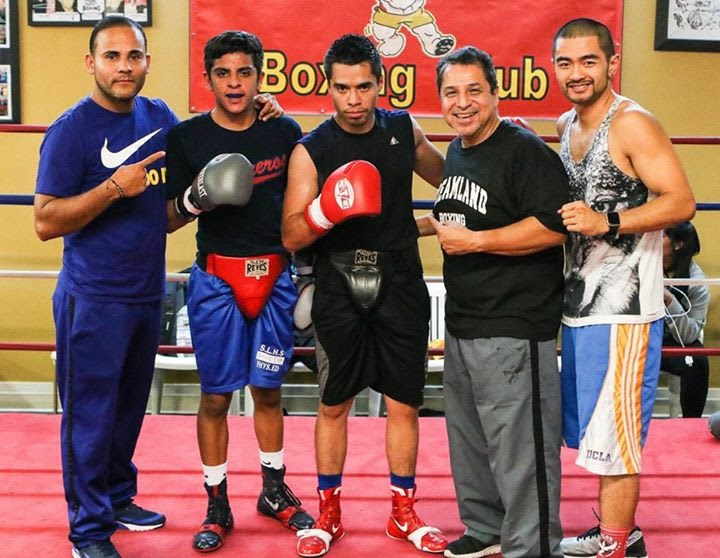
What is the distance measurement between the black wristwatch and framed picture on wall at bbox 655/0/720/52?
289 cm

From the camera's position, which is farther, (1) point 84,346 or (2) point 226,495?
(2) point 226,495

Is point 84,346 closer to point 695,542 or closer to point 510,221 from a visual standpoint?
point 510,221

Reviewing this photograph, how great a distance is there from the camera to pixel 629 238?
1847mm

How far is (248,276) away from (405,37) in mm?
2468

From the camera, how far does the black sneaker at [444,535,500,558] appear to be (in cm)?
203

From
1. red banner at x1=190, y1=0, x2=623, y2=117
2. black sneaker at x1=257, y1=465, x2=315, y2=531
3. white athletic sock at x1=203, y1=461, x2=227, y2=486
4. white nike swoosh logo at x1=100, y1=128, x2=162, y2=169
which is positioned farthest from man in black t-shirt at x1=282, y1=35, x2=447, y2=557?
red banner at x1=190, y1=0, x2=623, y2=117

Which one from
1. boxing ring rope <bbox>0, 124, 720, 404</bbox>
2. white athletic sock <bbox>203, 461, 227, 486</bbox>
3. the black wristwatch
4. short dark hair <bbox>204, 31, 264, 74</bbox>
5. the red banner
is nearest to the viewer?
the black wristwatch

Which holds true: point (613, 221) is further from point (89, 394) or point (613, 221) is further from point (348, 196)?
point (89, 394)

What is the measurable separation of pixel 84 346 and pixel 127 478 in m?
0.42

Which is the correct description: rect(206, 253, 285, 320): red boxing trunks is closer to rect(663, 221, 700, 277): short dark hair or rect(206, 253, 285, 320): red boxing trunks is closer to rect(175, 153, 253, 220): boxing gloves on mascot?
rect(175, 153, 253, 220): boxing gloves on mascot

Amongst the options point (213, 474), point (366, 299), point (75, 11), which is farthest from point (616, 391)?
point (75, 11)

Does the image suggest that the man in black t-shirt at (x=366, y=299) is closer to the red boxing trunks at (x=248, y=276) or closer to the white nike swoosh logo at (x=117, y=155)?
the red boxing trunks at (x=248, y=276)

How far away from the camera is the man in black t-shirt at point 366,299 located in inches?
80.2

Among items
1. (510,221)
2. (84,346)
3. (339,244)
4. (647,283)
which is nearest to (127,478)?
(84,346)
